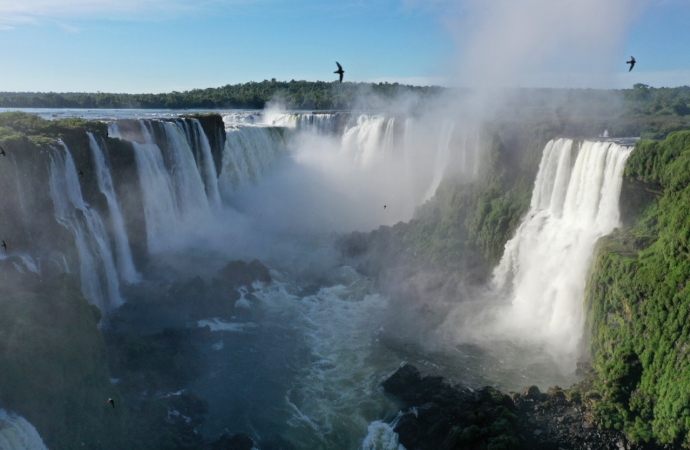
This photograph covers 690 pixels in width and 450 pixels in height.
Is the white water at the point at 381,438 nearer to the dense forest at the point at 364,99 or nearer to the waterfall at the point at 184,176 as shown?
the waterfall at the point at 184,176

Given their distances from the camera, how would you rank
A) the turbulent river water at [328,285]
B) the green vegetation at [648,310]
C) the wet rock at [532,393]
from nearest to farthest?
the green vegetation at [648,310] → the wet rock at [532,393] → the turbulent river water at [328,285]

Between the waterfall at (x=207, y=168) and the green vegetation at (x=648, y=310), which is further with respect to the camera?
the waterfall at (x=207, y=168)

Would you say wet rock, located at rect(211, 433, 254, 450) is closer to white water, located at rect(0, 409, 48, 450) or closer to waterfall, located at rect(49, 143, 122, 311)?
white water, located at rect(0, 409, 48, 450)

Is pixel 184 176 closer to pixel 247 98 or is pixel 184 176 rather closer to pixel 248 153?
pixel 248 153

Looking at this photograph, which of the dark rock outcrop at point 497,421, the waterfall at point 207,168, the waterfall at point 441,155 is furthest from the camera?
the waterfall at point 441,155

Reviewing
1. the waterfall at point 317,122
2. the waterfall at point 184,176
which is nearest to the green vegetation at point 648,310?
the waterfall at point 184,176

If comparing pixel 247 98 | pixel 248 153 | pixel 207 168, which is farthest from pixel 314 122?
pixel 247 98
